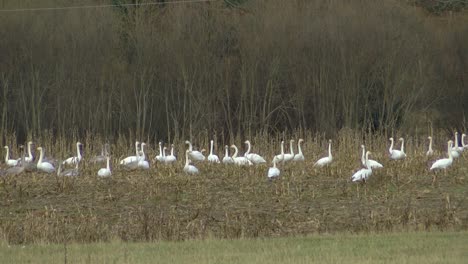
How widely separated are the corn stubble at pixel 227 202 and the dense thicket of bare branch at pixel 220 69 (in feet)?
31.5

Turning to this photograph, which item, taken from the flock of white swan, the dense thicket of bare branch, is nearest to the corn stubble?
the flock of white swan

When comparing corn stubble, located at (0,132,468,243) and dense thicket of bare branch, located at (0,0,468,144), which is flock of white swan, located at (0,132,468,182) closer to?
corn stubble, located at (0,132,468,243)

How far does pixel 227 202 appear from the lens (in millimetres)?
18453

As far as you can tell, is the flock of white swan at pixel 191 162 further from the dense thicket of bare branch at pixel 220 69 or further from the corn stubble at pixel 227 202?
the dense thicket of bare branch at pixel 220 69

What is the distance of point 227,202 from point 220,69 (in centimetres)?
1752

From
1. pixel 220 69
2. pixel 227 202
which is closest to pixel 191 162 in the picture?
pixel 227 202

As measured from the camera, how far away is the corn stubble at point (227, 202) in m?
15.1

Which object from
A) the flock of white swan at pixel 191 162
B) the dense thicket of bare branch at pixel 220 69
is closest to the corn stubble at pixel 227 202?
the flock of white swan at pixel 191 162

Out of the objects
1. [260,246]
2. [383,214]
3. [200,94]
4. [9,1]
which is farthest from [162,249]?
[9,1]

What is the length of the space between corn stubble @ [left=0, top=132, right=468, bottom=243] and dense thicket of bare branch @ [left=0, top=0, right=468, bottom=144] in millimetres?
9590

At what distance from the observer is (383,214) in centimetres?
1612

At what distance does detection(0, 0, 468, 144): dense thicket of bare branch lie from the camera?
34.4m

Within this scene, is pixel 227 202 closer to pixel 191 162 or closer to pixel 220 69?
pixel 191 162

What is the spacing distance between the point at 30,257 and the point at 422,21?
1040 inches
